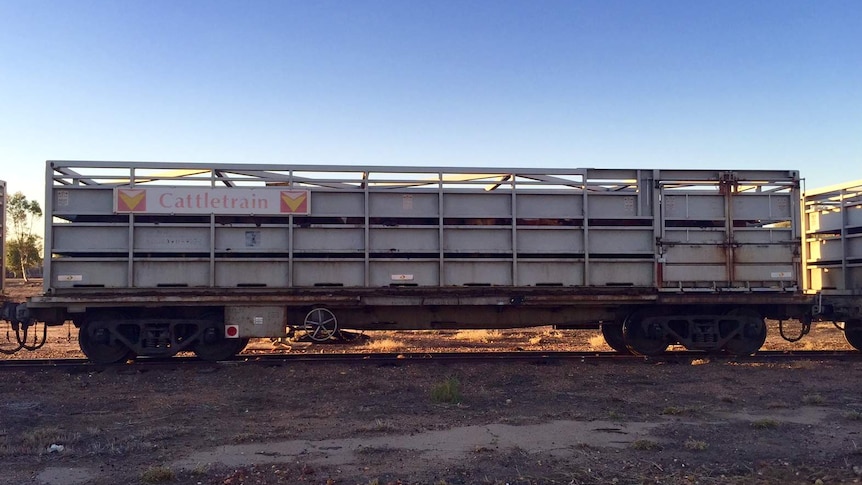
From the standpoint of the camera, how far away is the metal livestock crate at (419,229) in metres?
10.5

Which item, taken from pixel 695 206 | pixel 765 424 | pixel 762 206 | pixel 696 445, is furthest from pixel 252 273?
pixel 762 206

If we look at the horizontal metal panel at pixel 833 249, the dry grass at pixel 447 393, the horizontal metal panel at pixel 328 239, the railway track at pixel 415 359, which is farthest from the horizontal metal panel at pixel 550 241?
the horizontal metal panel at pixel 833 249

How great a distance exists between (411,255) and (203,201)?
376 cm

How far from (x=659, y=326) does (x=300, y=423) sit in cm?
737

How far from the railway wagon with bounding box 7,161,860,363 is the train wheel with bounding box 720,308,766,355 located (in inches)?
1.1

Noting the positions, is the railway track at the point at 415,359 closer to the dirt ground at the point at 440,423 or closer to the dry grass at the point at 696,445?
the dirt ground at the point at 440,423

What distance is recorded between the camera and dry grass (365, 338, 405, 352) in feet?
44.6

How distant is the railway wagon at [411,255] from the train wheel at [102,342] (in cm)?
3

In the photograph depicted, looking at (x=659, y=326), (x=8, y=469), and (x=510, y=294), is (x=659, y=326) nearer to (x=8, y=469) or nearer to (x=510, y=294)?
(x=510, y=294)

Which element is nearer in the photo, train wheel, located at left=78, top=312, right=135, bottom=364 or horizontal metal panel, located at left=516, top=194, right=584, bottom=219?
train wheel, located at left=78, top=312, right=135, bottom=364

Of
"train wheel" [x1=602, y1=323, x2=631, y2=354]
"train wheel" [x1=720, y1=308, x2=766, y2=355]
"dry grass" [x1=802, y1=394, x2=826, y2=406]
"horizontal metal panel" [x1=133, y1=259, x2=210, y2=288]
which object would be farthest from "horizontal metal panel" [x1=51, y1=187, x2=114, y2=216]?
"train wheel" [x1=720, y1=308, x2=766, y2=355]

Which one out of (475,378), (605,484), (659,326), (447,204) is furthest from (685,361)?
(605,484)

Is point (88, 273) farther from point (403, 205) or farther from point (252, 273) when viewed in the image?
point (403, 205)

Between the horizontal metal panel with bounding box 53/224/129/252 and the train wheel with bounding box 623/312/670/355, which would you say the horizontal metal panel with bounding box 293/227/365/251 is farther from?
the train wheel with bounding box 623/312/670/355
